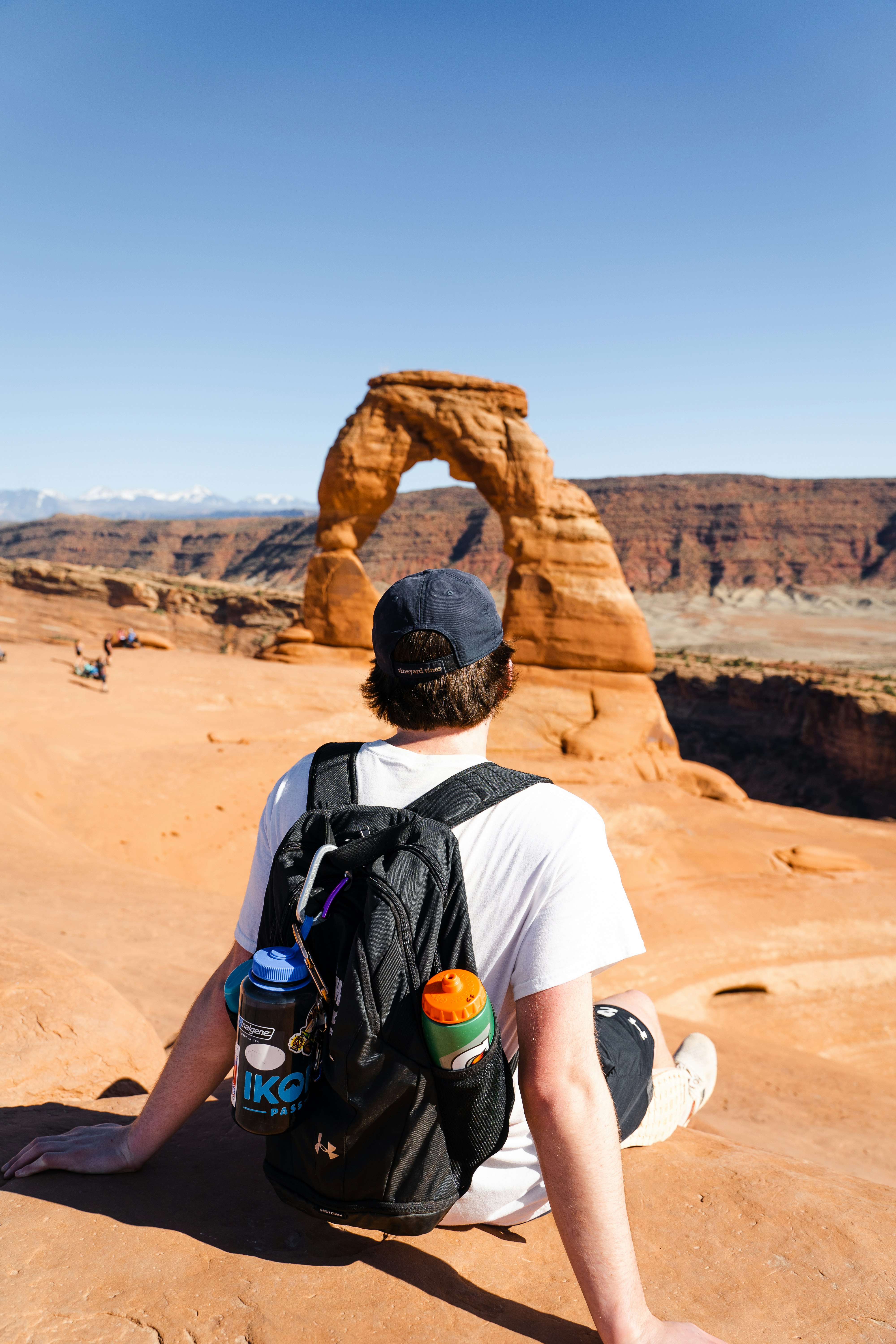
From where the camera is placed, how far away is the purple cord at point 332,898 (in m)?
1.39

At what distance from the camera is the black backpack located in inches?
54.0

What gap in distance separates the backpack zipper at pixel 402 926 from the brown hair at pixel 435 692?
38 centimetres

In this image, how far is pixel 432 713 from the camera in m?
1.62

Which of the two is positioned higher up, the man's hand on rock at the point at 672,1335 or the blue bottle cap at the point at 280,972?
the blue bottle cap at the point at 280,972

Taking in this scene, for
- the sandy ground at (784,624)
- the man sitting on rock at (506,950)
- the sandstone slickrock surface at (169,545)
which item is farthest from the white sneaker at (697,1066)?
the sandstone slickrock surface at (169,545)

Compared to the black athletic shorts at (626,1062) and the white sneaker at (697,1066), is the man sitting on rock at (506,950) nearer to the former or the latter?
the black athletic shorts at (626,1062)

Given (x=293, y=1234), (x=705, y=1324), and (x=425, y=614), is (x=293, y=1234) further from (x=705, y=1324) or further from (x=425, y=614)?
(x=425, y=614)

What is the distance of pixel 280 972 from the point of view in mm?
1390

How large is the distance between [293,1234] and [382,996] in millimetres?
729

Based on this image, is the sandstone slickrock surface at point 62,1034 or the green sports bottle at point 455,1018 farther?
the sandstone slickrock surface at point 62,1034

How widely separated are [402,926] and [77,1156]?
109cm

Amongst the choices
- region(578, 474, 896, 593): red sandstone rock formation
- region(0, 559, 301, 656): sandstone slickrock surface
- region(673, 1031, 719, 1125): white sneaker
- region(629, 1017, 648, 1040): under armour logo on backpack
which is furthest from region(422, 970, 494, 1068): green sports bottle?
region(578, 474, 896, 593): red sandstone rock formation

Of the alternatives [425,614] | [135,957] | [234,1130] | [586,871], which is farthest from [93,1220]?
[135,957]

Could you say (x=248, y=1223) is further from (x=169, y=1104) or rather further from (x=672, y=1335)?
(x=672, y=1335)
